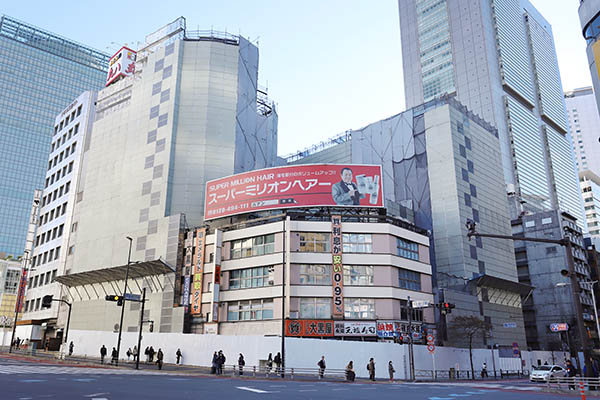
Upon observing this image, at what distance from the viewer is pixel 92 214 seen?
72.8 metres

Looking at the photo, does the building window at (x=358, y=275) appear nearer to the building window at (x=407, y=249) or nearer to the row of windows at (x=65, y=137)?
the building window at (x=407, y=249)

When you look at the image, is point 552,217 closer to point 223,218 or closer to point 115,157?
point 223,218

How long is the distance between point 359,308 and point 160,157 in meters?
34.1

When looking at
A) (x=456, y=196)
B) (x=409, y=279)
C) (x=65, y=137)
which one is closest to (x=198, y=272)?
(x=409, y=279)

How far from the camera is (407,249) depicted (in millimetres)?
53312

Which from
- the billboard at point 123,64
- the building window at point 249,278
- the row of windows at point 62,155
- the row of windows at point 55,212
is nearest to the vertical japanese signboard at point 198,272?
the building window at point 249,278

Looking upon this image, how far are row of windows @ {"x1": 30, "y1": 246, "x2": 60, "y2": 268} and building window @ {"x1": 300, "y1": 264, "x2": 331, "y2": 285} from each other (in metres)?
51.1

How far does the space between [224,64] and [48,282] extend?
46.2 m

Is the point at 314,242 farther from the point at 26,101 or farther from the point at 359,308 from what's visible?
the point at 26,101

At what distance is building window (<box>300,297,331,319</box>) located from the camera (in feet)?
157

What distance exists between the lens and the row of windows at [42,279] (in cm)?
8038

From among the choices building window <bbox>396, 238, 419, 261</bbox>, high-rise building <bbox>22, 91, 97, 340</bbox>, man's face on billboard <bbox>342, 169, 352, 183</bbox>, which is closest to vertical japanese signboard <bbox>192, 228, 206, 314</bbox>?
man's face on billboard <bbox>342, 169, 352, 183</bbox>

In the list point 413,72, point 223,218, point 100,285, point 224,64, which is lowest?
point 100,285

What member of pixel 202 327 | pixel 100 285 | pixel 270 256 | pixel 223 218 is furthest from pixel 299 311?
pixel 100 285
